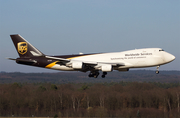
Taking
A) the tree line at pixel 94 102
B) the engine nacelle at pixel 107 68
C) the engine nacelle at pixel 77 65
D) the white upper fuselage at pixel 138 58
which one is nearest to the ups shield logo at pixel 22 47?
the engine nacelle at pixel 77 65

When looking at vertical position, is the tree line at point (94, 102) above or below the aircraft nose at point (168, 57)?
below

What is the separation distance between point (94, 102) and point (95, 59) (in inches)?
976

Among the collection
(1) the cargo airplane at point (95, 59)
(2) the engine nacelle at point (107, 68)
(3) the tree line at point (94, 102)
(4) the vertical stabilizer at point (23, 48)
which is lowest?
(3) the tree line at point (94, 102)

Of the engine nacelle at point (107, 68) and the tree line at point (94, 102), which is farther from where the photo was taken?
the tree line at point (94, 102)

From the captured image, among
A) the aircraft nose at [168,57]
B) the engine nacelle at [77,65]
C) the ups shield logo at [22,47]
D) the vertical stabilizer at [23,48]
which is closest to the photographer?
the aircraft nose at [168,57]

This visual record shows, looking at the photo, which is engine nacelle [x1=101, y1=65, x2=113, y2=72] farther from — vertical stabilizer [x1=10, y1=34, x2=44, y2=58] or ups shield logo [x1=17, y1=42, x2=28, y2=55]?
ups shield logo [x1=17, y1=42, x2=28, y2=55]

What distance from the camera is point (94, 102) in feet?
226

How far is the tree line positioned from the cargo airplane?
740 inches

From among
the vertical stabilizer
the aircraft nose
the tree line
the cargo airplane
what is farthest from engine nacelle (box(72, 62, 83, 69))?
the tree line

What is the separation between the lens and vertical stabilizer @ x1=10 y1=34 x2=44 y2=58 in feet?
171

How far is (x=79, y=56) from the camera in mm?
48750

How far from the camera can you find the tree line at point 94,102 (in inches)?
2515

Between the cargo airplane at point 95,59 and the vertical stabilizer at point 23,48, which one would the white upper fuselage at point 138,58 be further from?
the vertical stabilizer at point 23,48

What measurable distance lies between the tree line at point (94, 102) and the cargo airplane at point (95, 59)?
1880 cm
